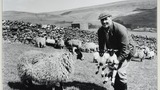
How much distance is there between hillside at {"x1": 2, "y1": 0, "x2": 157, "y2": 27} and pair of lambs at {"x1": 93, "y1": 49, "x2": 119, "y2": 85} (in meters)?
0.29

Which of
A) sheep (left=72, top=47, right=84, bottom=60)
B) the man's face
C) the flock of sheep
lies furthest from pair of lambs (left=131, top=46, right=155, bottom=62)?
sheep (left=72, top=47, right=84, bottom=60)

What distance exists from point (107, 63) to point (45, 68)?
0.56 meters

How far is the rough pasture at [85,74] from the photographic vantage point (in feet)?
8.52

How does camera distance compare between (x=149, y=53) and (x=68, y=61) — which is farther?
(x=68, y=61)

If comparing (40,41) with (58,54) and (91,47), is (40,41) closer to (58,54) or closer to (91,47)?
(58,54)

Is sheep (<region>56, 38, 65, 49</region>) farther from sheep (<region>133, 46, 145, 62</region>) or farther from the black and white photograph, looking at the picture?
sheep (<region>133, 46, 145, 62</region>)

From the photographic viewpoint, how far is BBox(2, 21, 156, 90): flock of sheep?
8.71 feet

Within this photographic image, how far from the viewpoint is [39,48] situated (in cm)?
280

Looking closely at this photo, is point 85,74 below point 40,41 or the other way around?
below

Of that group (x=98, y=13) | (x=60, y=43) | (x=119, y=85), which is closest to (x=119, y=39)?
(x=98, y=13)

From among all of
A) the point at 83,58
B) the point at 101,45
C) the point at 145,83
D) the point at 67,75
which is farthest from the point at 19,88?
the point at 145,83

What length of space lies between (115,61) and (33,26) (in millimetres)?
861

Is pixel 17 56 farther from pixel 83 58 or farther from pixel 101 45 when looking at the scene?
pixel 101 45

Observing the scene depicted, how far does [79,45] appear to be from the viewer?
109 inches
